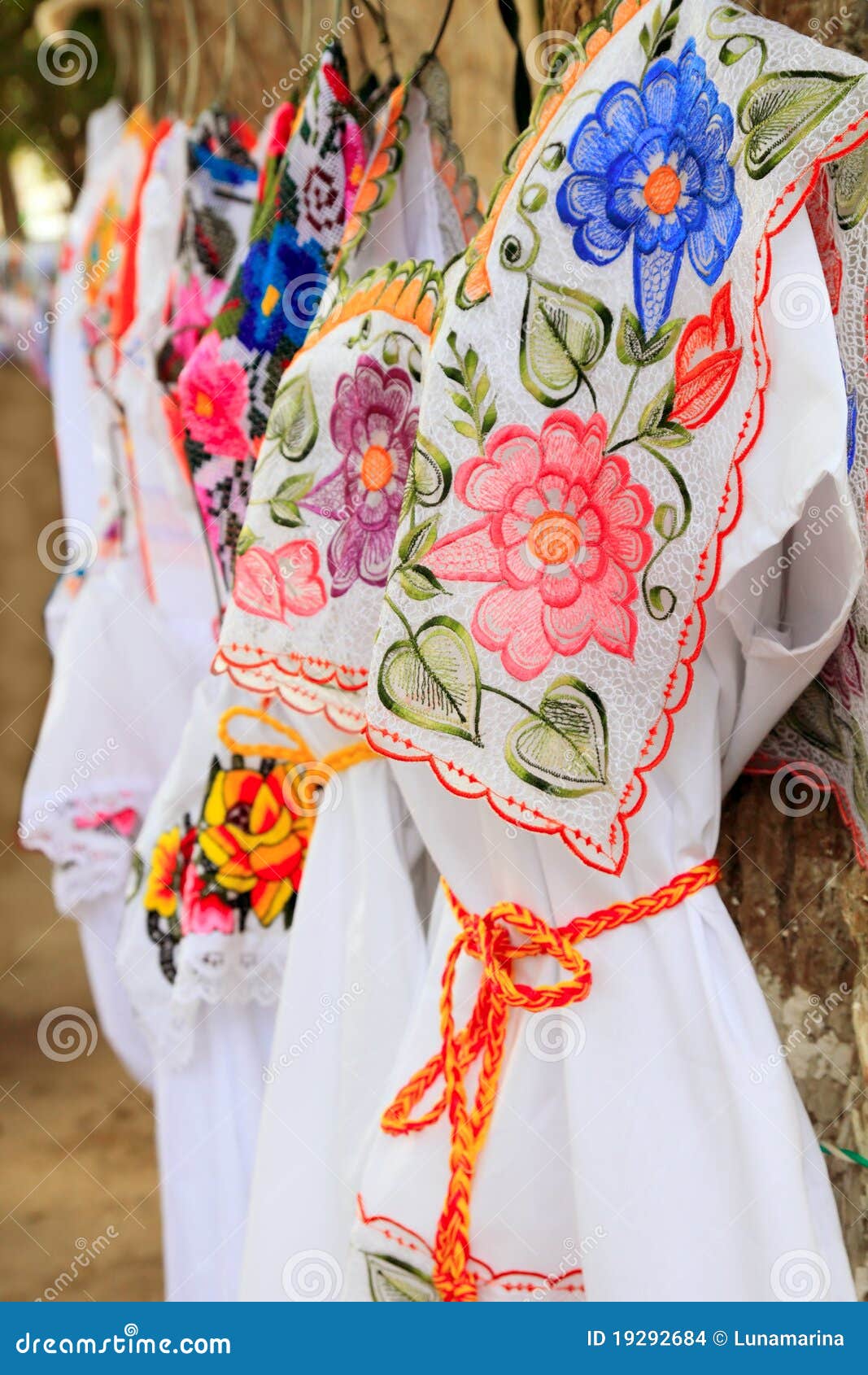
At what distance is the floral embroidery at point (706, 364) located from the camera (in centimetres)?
64

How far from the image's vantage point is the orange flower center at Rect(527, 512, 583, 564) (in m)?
0.69

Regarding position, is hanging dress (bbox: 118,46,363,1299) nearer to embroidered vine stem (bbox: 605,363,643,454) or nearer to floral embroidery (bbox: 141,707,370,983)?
floral embroidery (bbox: 141,707,370,983)

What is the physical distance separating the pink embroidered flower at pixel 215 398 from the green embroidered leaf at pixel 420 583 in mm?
387

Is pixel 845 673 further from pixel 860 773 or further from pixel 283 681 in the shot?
pixel 283 681

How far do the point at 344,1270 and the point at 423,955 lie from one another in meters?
0.21

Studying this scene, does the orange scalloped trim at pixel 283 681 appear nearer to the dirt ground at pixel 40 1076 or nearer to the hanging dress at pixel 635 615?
the hanging dress at pixel 635 615

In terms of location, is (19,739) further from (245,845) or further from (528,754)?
Result: (528,754)

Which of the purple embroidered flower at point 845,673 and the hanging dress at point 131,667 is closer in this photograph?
the purple embroidered flower at point 845,673

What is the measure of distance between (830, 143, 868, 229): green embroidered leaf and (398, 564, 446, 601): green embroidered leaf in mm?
262

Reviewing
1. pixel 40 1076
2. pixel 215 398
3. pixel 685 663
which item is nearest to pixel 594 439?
pixel 685 663

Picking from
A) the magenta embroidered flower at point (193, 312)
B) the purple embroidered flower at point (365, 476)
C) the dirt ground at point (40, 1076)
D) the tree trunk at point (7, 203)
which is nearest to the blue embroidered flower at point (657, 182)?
the purple embroidered flower at point (365, 476)

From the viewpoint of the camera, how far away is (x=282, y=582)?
0.90 meters

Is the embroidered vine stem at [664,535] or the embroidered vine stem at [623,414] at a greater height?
the embroidered vine stem at [623,414]

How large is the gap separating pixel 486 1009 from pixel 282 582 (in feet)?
1.02
